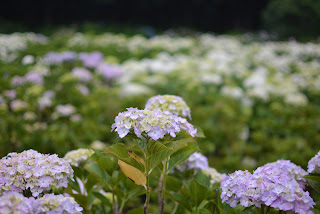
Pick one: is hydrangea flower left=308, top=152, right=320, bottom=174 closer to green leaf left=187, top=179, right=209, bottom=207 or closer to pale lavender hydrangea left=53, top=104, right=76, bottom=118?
green leaf left=187, top=179, right=209, bottom=207

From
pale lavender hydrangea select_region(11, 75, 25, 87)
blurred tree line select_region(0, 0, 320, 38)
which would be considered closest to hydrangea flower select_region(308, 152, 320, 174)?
pale lavender hydrangea select_region(11, 75, 25, 87)

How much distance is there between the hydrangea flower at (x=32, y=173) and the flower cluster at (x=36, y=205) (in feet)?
0.32

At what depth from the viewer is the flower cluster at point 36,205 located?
848 millimetres

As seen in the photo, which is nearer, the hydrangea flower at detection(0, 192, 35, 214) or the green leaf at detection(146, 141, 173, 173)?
the hydrangea flower at detection(0, 192, 35, 214)

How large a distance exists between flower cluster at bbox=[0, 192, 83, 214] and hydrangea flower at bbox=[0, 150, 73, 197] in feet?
0.32

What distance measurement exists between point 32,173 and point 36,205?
0.45 feet

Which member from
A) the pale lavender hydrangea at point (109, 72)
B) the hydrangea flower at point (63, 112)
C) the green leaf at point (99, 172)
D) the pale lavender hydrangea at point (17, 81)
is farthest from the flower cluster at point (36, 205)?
the pale lavender hydrangea at point (109, 72)

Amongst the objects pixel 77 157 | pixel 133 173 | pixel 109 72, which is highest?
pixel 133 173

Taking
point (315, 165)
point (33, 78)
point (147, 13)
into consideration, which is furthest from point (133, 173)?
point (147, 13)

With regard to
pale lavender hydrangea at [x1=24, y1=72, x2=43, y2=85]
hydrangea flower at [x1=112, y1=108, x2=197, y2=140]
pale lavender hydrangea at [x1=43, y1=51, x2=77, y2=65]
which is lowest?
pale lavender hydrangea at [x1=43, y1=51, x2=77, y2=65]

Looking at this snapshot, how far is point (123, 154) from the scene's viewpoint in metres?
1.08

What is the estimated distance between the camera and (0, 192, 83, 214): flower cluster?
0.85m

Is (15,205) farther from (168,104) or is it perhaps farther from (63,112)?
(63,112)

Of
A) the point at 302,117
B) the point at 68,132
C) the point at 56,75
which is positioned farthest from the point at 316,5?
the point at 68,132
